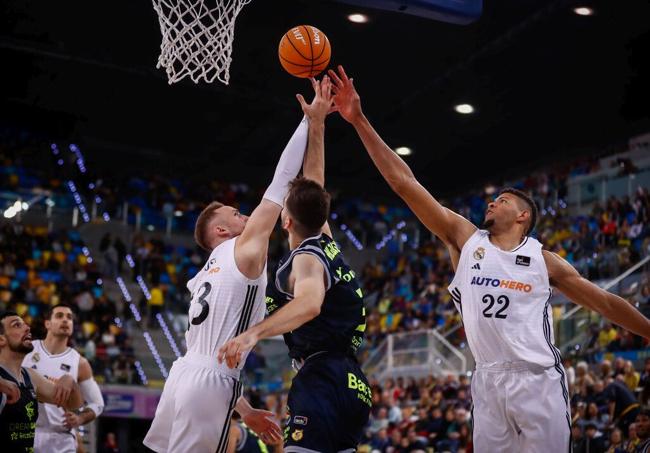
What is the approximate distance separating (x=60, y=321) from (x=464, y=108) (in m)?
15.4

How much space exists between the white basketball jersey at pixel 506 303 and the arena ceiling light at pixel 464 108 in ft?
55.4

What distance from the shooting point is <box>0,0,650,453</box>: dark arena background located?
16859 millimetres

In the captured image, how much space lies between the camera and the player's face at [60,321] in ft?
30.5

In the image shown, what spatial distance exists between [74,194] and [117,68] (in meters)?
3.95

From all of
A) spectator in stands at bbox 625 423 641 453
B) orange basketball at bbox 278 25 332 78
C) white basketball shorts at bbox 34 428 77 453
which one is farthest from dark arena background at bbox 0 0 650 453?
orange basketball at bbox 278 25 332 78

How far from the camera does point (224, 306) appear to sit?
5.61m

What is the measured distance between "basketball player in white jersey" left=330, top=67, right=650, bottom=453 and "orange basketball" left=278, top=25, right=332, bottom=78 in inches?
17.5

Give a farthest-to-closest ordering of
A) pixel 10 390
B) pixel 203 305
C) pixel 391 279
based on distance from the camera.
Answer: pixel 391 279
pixel 10 390
pixel 203 305

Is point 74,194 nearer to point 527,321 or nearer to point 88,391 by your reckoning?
point 88,391

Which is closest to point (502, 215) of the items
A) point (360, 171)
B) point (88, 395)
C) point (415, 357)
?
point (88, 395)

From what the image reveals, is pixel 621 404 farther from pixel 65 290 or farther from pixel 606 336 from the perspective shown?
pixel 65 290

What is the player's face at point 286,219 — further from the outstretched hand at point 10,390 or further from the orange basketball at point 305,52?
the outstretched hand at point 10,390

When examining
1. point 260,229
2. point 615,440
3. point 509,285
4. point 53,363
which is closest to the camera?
point 260,229

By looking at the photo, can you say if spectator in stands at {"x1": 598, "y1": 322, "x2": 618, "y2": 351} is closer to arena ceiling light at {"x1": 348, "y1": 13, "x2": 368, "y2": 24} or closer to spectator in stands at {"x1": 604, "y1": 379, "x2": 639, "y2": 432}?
spectator in stands at {"x1": 604, "y1": 379, "x2": 639, "y2": 432}
